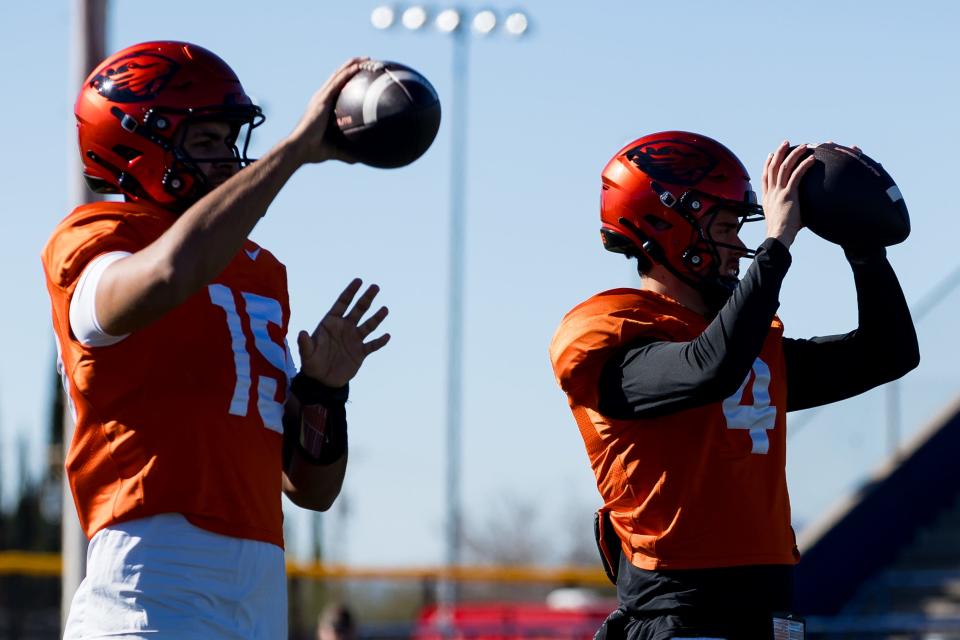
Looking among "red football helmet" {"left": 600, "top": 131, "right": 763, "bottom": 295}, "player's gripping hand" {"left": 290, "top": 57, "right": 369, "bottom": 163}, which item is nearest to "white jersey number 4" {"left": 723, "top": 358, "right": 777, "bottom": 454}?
"red football helmet" {"left": 600, "top": 131, "right": 763, "bottom": 295}

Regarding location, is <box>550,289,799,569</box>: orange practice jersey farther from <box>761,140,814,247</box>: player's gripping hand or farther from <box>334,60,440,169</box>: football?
<box>334,60,440,169</box>: football

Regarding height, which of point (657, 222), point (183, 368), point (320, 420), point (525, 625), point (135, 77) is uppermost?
point (135, 77)

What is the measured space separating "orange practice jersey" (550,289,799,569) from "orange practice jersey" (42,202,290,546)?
0.97 meters

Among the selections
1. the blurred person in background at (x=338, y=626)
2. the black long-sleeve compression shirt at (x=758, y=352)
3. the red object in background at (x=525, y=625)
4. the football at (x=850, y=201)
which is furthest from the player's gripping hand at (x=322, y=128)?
the red object in background at (x=525, y=625)

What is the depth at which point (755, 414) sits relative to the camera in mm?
4191

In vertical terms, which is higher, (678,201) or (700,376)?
(678,201)

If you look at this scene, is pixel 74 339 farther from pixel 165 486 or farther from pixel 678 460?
pixel 678 460

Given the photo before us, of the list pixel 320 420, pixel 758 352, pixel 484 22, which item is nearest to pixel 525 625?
pixel 484 22

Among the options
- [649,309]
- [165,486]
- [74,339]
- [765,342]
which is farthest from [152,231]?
[765,342]

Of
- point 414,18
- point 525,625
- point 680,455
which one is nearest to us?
point 680,455

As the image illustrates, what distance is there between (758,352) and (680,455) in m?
0.34

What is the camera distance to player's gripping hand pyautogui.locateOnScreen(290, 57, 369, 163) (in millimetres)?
3332

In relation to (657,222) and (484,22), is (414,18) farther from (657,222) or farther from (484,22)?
(657,222)

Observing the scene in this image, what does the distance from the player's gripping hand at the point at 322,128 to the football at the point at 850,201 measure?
55.4 inches
